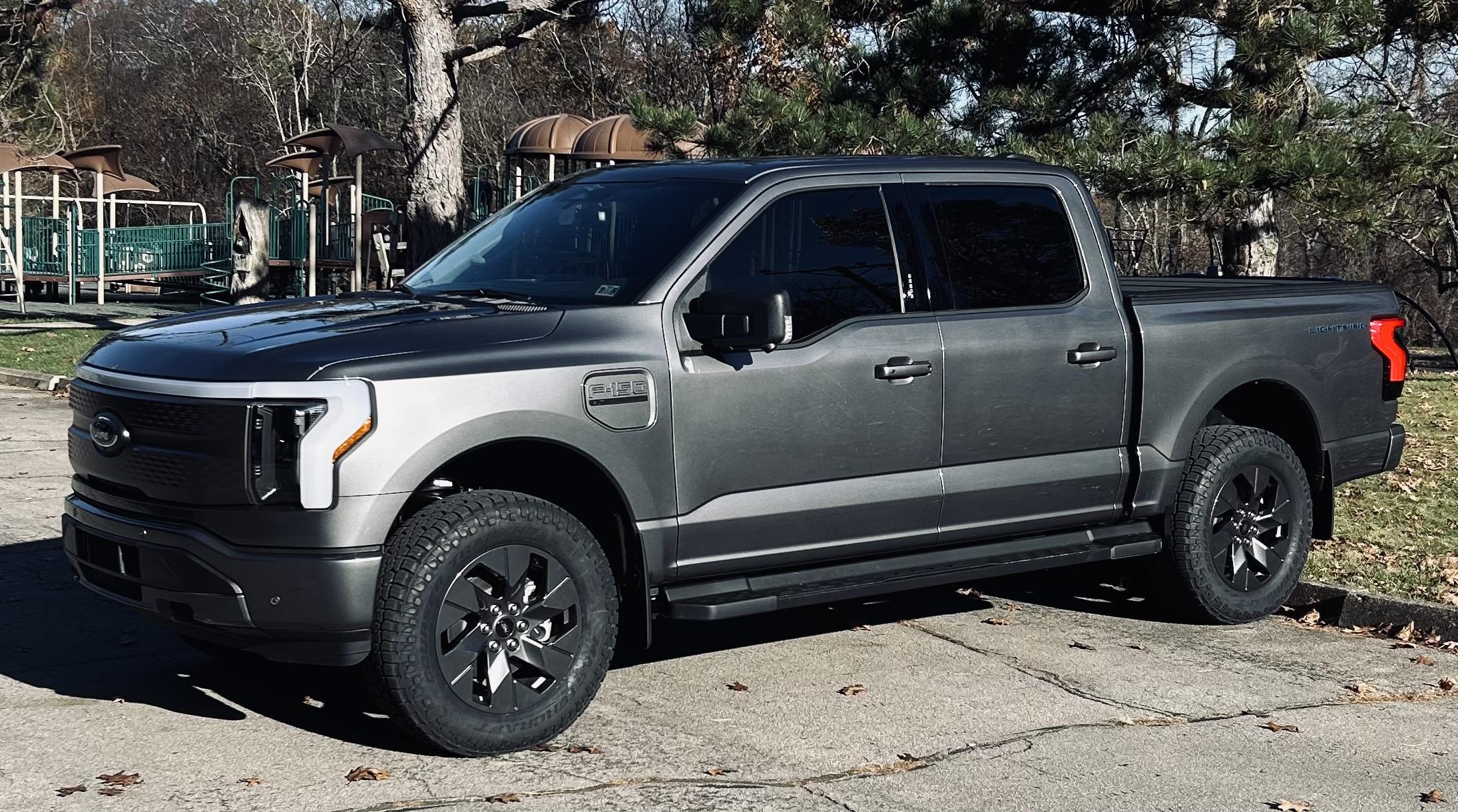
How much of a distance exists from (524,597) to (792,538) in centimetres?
106

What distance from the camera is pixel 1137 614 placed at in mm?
7531

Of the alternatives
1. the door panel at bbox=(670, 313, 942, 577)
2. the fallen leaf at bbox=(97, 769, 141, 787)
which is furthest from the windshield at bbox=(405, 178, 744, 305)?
the fallen leaf at bbox=(97, 769, 141, 787)

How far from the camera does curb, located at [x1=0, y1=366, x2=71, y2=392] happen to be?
1548 cm

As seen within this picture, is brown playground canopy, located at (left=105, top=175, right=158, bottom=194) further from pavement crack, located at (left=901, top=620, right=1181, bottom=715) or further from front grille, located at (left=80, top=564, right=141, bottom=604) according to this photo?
front grille, located at (left=80, top=564, right=141, bottom=604)

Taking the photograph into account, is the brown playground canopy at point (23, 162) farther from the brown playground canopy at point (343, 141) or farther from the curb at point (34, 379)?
the curb at point (34, 379)

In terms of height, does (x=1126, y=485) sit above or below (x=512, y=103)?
below

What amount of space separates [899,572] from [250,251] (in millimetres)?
15989

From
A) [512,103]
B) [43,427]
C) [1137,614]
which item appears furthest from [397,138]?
[1137,614]

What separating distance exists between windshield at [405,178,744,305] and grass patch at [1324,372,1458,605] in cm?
388

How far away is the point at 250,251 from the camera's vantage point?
66.9 ft

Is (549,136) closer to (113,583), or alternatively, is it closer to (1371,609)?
(1371,609)

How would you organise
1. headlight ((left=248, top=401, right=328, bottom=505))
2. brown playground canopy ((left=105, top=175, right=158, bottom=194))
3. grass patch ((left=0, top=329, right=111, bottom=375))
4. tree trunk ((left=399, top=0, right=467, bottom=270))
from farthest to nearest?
brown playground canopy ((left=105, top=175, right=158, bottom=194)), tree trunk ((left=399, top=0, right=467, bottom=270)), grass patch ((left=0, top=329, right=111, bottom=375)), headlight ((left=248, top=401, right=328, bottom=505))

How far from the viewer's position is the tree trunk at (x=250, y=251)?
20.4 metres

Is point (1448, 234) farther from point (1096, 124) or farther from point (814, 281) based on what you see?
point (814, 281)
